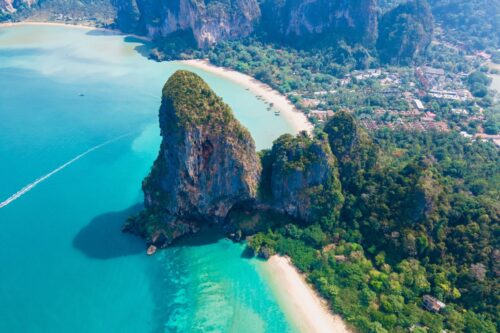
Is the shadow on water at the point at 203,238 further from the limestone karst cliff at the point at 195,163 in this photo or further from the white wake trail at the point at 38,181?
the white wake trail at the point at 38,181

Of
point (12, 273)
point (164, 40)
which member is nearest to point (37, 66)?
point (164, 40)

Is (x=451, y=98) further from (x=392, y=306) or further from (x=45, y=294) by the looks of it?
(x=45, y=294)

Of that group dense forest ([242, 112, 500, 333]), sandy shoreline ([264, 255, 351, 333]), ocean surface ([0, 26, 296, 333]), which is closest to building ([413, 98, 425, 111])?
ocean surface ([0, 26, 296, 333])

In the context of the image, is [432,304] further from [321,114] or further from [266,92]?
[266,92]

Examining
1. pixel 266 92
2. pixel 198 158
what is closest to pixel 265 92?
pixel 266 92

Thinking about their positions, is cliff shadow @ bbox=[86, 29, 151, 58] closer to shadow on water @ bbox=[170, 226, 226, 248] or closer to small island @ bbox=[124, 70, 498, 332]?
small island @ bbox=[124, 70, 498, 332]
